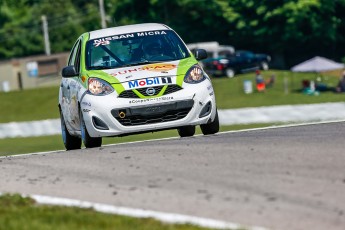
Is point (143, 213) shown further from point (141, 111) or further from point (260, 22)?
point (260, 22)

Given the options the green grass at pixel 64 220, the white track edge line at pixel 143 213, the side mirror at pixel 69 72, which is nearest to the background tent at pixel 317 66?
the side mirror at pixel 69 72

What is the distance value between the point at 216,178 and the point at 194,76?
16.2 ft

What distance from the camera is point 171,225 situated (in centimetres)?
714

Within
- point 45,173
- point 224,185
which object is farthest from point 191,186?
point 45,173

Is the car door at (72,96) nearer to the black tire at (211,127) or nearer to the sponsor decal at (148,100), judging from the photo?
the sponsor decal at (148,100)

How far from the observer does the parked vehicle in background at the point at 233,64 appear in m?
61.0

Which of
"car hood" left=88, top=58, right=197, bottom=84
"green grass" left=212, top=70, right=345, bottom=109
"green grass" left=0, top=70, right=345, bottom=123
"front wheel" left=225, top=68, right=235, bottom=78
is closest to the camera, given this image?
"car hood" left=88, top=58, right=197, bottom=84

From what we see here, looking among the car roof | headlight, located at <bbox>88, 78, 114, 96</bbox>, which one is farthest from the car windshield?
headlight, located at <bbox>88, 78, 114, 96</bbox>

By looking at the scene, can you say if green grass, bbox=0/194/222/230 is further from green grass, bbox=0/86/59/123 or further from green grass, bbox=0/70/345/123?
green grass, bbox=0/86/59/123

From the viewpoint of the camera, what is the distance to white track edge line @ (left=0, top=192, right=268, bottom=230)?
704cm

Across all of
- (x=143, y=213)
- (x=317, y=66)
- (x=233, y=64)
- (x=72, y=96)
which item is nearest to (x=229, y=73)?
(x=233, y=64)

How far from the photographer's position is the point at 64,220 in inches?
296

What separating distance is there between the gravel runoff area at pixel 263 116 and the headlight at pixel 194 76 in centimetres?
1762

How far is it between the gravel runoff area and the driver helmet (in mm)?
16968
